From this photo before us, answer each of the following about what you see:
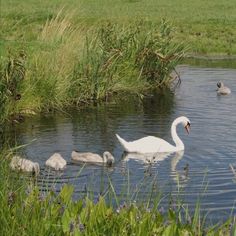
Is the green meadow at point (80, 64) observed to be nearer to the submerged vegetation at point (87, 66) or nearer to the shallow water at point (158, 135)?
the submerged vegetation at point (87, 66)

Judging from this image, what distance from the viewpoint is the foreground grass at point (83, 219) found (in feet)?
19.5

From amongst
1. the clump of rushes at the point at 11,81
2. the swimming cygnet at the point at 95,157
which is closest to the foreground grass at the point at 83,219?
the swimming cygnet at the point at 95,157

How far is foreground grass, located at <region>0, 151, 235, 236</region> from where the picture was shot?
5.95m

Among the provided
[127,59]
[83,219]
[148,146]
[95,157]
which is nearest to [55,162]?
[95,157]

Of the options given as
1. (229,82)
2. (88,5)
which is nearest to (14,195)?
(229,82)

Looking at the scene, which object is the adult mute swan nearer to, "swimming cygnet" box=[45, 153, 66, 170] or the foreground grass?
"swimming cygnet" box=[45, 153, 66, 170]

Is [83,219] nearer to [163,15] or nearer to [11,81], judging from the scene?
[11,81]

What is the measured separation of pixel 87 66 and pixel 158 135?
356 centimetres

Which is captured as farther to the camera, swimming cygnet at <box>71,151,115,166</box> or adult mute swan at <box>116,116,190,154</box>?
adult mute swan at <box>116,116,190,154</box>

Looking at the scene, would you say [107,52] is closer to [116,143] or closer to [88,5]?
[116,143]

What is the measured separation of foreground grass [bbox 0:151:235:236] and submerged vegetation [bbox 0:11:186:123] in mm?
8102

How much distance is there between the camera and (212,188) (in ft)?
35.1

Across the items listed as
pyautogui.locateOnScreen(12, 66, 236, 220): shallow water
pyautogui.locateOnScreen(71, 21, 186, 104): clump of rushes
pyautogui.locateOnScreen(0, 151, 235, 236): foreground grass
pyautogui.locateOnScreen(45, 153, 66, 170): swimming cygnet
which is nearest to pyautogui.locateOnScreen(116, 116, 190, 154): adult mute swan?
pyautogui.locateOnScreen(12, 66, 236, 220): shallow water

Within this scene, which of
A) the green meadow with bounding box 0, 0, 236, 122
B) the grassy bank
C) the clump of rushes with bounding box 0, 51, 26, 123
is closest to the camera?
the clump of rushes with bounding box 0, 51, 26, 123
